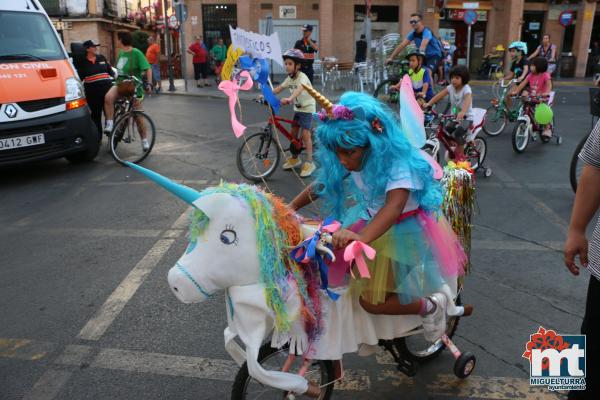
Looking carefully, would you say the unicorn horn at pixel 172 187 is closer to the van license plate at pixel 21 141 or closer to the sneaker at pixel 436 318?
the sneaker at pixel 436 318

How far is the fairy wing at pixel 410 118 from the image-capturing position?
244 centimetres

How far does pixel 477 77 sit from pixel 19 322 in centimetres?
2415

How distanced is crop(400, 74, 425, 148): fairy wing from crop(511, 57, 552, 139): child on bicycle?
24.8ft

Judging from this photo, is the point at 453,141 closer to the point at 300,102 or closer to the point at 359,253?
the point at 300,102

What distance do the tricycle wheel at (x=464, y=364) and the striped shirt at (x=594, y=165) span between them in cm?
106

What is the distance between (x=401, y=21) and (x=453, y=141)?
18.8 metres

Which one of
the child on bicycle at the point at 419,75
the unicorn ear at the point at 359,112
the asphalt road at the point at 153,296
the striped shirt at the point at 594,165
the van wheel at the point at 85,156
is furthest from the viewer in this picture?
the child on bicycle at the point at 419,75

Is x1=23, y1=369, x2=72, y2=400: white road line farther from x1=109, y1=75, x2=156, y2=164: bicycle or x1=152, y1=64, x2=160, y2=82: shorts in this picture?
x1=152, y1=64, x2=160, y2=82: shorts

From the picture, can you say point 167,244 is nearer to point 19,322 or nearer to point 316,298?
point 19,322

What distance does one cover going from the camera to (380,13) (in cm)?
2481

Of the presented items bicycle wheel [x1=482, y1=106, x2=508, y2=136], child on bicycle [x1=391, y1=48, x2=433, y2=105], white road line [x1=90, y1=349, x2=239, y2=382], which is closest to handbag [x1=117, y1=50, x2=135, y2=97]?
child on bicycle [x1=391, y1=48, x2=433, y2=105]

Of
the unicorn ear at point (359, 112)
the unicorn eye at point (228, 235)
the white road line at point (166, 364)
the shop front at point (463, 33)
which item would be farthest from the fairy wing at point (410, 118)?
the shop front at point (463, 33)

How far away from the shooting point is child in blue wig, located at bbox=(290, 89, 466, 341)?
7.45 feet

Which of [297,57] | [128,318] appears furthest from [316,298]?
[297,57]
